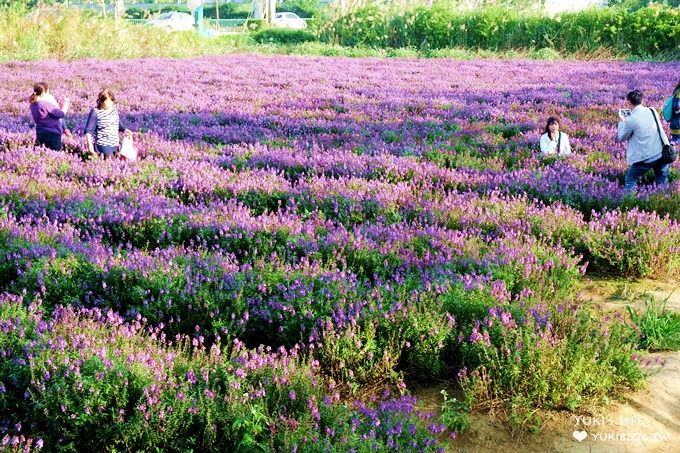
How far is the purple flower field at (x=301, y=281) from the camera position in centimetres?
312

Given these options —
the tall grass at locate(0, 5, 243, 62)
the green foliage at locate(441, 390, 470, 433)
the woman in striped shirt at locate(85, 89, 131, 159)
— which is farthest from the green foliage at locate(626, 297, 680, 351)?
the tall grass at locate(0, 5, 243, 62)

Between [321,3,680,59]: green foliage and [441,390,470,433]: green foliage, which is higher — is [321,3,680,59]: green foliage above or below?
above

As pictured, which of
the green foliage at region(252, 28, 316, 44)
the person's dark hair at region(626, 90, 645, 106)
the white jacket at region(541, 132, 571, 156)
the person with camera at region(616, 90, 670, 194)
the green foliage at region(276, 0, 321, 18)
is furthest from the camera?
the green foliage at region(276, 0, 321, 18)

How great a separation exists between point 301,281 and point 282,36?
120 ft

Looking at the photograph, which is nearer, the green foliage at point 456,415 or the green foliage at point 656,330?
the green foliage at point 456,415

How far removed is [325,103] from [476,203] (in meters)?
8.24

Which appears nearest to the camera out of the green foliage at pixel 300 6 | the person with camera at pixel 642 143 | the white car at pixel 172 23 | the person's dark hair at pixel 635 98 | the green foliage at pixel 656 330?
the green foliage at pixel 656 330

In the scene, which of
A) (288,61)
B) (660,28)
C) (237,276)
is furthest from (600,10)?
(237,276)

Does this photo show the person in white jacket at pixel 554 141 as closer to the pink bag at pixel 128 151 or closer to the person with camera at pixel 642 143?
the person with camera at pixel 642 143

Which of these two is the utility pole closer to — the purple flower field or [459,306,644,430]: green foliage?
the purple flower field

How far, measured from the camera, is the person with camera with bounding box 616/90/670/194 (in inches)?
295

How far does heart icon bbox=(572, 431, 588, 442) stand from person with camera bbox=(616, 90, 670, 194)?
486 centimetres

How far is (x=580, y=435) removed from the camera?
3.24 meters

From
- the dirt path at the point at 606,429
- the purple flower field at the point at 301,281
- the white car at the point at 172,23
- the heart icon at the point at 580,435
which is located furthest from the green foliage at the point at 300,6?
the heart icon at the point at 580,435
